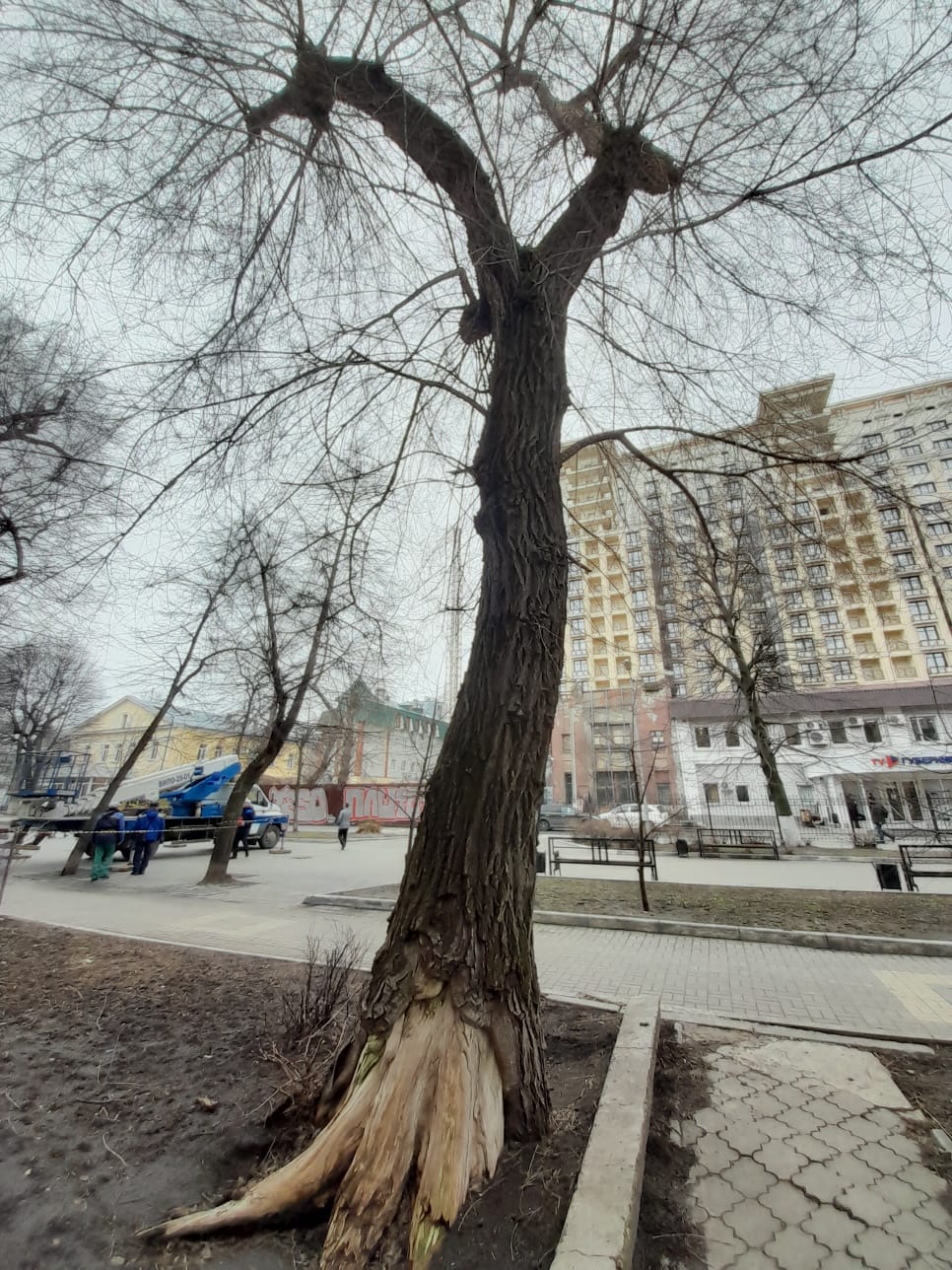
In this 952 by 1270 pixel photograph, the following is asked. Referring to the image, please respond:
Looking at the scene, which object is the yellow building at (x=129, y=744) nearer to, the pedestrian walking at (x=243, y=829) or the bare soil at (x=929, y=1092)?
the pedestrian walking at (x=243, y=829)

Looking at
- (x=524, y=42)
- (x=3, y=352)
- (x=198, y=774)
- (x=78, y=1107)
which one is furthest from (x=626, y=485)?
(x=198, y=774)

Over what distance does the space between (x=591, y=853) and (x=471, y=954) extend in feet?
57.0

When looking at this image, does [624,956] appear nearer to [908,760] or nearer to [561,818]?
[561,818]

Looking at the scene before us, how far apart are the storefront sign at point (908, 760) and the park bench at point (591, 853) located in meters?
22.1

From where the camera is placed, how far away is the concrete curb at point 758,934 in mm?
5832

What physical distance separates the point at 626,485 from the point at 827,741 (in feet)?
121

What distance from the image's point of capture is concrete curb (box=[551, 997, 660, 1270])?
1.42 metres

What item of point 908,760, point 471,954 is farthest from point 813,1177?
point 908,760

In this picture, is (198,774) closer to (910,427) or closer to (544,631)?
(544,631)

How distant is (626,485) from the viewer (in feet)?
15.2

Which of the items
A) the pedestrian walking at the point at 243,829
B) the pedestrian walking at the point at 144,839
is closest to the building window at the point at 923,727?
the pedestrian walking at the point at 243,829

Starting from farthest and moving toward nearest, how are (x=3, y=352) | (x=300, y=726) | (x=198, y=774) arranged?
(x=198, y=774)
(x=300, y=726)
(x=3, y=352)

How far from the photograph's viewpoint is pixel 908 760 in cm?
3158

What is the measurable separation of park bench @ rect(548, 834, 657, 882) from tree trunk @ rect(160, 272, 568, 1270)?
10.7 m
